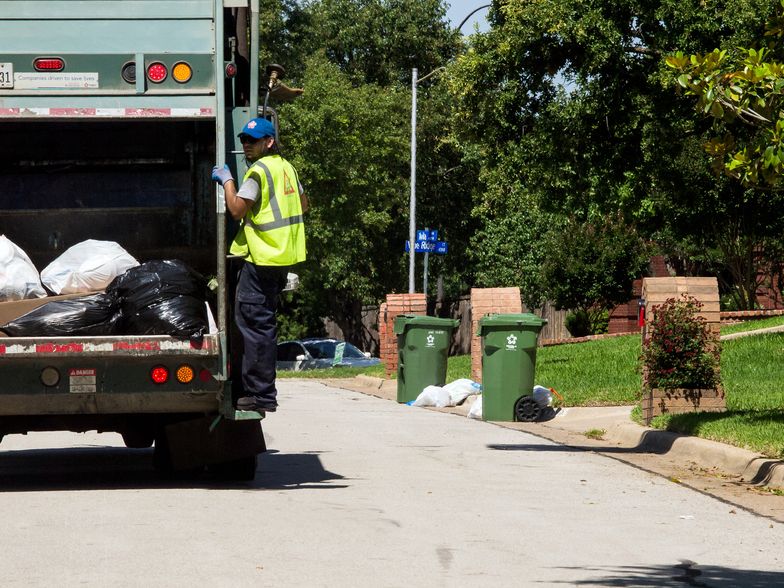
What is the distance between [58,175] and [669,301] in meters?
5.52

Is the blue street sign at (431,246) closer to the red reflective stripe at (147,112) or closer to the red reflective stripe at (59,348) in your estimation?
the red reflective stripe at (147,112)

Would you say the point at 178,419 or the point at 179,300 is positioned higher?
the point at 179,300

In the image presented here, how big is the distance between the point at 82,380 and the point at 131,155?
2.36 metres

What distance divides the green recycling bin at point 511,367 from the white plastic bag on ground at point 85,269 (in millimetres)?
6661

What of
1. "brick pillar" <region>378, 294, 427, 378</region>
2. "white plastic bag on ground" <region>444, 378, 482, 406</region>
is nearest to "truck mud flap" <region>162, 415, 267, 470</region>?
"white plastic bag on ground" <region>444, 378, 482, 406</region>

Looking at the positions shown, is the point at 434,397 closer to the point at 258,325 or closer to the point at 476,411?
the point at 476,411

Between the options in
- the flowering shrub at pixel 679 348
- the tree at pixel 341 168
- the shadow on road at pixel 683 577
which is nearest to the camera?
the shadow on road at pixel 683 577

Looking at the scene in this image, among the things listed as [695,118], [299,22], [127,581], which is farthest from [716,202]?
[299,22]

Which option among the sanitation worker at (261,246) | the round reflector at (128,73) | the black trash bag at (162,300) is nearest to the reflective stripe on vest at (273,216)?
the sanitation worker at (261,246)

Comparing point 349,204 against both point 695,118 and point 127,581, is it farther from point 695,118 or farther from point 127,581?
point 127,581

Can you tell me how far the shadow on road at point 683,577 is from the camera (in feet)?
18.8

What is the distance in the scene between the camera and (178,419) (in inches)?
365

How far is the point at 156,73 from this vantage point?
346 inches

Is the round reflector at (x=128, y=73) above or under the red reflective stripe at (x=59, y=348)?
above
